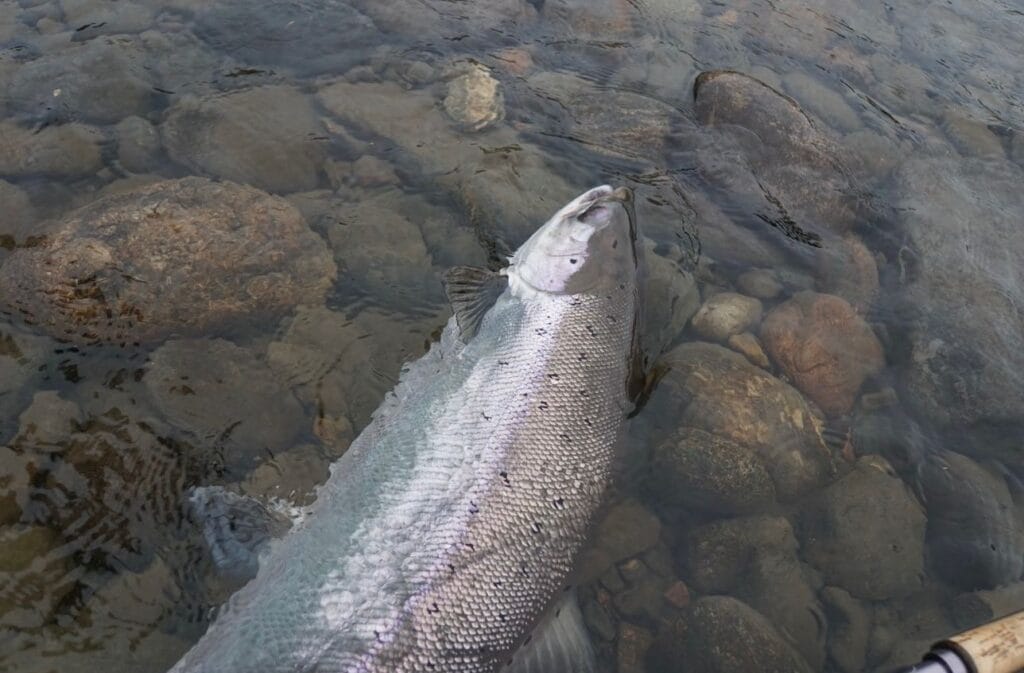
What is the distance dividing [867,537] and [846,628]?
0.56m

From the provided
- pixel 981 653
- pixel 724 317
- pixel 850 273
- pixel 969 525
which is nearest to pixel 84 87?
pixel 724 317

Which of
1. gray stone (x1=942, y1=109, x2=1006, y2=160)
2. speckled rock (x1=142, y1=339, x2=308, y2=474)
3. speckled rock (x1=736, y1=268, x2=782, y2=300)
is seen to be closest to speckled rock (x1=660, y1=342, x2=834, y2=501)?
speckled rock (x1=736, y1=268, x2=782, y2=300)

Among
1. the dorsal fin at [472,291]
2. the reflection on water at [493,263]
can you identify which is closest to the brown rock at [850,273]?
the reflection on water at [493,263]

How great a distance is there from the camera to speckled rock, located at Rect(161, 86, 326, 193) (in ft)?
17.5

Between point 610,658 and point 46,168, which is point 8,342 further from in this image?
point 610,658

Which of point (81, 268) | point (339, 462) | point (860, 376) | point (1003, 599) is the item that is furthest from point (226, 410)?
point (1003, 599)

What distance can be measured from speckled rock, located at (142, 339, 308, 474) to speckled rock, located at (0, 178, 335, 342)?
18 centimetres

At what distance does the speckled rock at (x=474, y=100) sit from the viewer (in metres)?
6.18

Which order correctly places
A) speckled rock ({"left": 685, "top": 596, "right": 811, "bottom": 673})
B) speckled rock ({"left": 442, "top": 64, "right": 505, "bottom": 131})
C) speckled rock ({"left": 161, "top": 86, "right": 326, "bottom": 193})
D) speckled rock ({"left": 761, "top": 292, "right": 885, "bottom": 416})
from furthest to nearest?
speckled rock ({"left": 442, "top": 64, "right": 505, "bottom": 131}), speckled rock ({"left": 161, "top": 86, "right": 326, "bottom": 193}), speckled rock ({"left": 761, "top": 292, "right": 885, "bottom": 416}), speckled rock ({"left": 685, "top": 596, "right": 811, "bottom": 673})

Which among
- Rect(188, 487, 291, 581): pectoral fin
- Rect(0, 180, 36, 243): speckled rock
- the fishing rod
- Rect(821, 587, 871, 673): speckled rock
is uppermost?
the fishing rod

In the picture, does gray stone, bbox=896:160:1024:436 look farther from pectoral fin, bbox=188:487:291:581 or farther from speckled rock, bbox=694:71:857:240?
pectoral fin, bbox=188:487:291:581

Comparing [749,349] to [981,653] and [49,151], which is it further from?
[49,151]

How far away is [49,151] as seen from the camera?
200 inches

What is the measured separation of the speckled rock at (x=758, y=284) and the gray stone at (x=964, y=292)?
107cm
